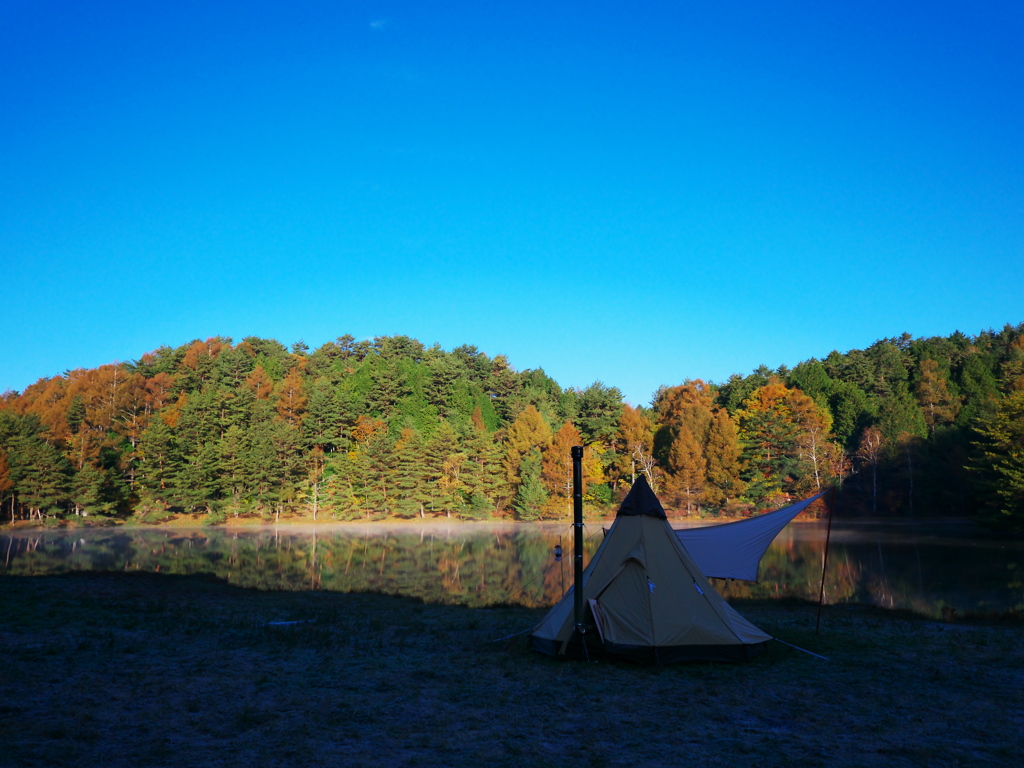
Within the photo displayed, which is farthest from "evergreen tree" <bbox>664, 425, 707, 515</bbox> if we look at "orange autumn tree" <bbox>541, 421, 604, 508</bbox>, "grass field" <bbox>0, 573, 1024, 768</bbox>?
"grass field" <bbox>0, 573, 1024, 768</bbox>

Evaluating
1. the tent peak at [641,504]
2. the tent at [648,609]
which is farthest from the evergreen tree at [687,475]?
the tent at [648,609]

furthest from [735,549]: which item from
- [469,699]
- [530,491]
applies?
[530,491]

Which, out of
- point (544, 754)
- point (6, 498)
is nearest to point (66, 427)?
point (6, 498)

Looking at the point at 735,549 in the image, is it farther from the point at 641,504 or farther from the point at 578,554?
the point at 578,554

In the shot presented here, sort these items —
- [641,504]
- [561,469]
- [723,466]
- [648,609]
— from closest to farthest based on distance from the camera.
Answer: [648,609]
[641,504]
[723,466]
[561,469]

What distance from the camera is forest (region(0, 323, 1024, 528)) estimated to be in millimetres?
44500

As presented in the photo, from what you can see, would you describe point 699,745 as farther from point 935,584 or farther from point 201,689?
point 935,584

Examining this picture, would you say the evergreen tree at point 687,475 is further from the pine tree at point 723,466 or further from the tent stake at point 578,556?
the tent stake at point 578,556

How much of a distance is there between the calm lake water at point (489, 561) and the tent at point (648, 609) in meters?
6.71

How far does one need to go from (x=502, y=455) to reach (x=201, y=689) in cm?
4589

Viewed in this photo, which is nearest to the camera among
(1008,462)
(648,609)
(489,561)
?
(648,609)

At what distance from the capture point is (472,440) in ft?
172

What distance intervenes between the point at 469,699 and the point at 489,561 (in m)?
19.6

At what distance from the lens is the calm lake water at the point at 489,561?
645 inches
